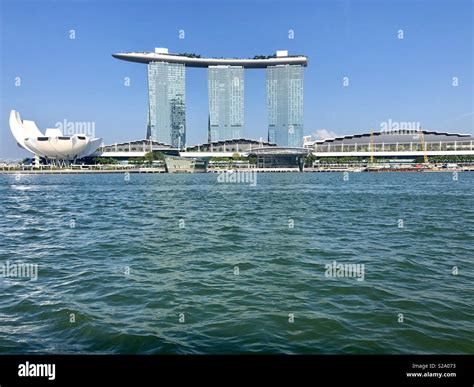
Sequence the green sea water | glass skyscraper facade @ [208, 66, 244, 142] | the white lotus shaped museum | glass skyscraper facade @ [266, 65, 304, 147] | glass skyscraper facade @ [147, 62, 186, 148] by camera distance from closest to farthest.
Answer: the green sea water < the white lotus shaped museum < glass skyscraper facade @ [147, 62, 186, 148] < glass skyscraper facade @ [266, 65, 304, 147] < glass skyscraper facade @ [208, 66, 244, 142]

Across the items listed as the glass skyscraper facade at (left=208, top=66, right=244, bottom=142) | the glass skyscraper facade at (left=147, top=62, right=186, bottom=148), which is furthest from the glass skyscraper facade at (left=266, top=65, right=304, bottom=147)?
the glass skyscraper facade at (left=147, top=62, right=186, bottom=148)

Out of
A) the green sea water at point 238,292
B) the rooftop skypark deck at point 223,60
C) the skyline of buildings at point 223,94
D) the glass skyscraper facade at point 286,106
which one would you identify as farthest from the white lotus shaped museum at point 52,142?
the green sea water at point 238,292

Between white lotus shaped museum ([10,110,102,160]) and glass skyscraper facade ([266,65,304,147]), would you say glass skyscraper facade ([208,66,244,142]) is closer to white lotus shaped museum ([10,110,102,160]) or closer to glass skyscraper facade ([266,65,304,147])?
glass skyscraper facade ([266,65,304,147])

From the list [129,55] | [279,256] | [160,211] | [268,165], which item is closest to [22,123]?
[129,55]

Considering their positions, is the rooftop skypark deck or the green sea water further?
the rooftop skypark deck

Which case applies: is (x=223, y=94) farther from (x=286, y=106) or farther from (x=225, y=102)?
(x=286, y=106)

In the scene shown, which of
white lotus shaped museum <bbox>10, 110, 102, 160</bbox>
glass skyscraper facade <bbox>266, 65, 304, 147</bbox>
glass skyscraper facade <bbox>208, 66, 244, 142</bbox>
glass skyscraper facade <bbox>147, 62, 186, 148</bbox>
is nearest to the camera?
white lotus shaped museum <bbox>10, 110, 102, 160</bbox>

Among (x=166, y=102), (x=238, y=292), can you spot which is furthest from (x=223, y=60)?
(x=238, y=292)

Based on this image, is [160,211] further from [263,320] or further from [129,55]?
[129,55]

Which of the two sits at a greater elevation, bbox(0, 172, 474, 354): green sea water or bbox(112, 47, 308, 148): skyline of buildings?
bbox(112, 47, 308, 148): skyline of buildings

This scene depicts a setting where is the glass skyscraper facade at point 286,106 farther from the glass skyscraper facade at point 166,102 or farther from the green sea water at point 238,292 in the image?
the green sea water at point 238,292
